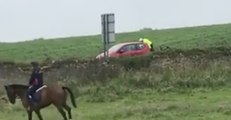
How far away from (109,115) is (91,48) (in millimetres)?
32881

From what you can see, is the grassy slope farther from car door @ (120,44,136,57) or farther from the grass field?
the grass field

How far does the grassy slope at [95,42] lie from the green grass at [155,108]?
21.5 m

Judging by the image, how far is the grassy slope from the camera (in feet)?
168

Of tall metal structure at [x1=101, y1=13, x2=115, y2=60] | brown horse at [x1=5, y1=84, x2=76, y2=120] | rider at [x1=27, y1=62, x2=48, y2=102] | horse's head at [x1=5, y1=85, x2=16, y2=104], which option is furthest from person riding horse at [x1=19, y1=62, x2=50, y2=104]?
tall metal structure at [x1=101, y1=13, x2=115, y2=60]

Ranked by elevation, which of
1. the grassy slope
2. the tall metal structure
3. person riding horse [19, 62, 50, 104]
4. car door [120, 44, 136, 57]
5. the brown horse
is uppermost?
the tall metal structure

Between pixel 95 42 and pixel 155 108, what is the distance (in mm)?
38473

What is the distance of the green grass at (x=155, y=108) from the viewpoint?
21.0 meters

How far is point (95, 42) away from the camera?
2384 inches

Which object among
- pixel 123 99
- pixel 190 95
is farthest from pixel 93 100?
pixel 190 95

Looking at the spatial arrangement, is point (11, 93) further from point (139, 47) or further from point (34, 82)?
point (139, 47)

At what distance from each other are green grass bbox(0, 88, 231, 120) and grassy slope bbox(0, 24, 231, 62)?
21.5 meters

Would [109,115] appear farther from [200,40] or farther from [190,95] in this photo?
[200,40]

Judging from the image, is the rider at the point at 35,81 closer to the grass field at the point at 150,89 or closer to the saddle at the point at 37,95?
the saddle at the point at 37,95

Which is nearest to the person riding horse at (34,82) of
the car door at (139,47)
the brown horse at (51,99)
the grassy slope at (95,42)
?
the brown horse at (51,99)
